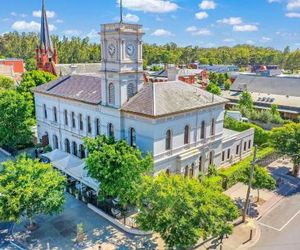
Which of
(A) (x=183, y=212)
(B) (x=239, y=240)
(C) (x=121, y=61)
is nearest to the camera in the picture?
(A) (x=183, y=212)

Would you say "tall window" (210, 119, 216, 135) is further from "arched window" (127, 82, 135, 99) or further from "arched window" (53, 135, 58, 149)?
"arched window" (53, 135, 58, 149)

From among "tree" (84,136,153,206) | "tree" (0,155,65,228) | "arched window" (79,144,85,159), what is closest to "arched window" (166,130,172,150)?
"tree" (84,136,153,206)

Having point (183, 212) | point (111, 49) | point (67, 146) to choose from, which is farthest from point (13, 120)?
point (183, 212)

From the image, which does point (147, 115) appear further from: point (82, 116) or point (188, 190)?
point (82, 116)

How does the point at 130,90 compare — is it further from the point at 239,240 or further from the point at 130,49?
the point at 239,240

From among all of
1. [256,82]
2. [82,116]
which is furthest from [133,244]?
[256,82]

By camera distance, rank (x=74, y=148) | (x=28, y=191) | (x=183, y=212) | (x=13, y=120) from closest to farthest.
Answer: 1. (x=183, y=212)
2. (x=28, y=191)
3. (x=74, y=148)
4. (x=13, y=120)

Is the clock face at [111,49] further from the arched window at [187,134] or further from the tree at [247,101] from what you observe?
the tree at [247,101]
